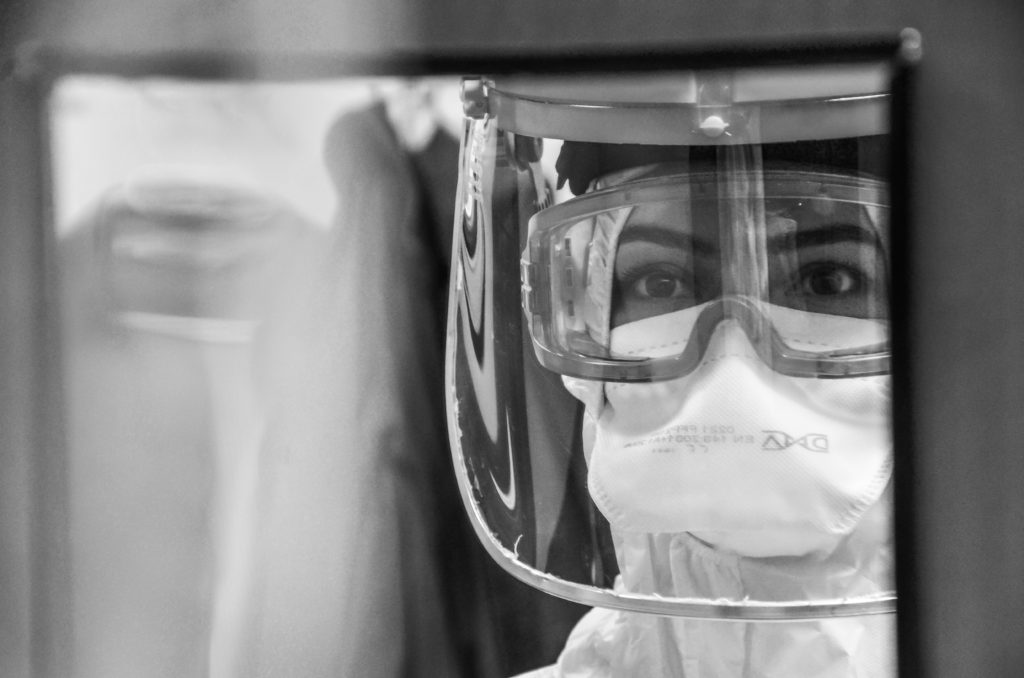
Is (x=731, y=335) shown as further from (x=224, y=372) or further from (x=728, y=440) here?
(x=224, y=372)

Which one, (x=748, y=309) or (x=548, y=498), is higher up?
(x=748, y=309)

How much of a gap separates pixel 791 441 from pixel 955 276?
28cm

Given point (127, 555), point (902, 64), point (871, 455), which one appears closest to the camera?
point (902, 64)

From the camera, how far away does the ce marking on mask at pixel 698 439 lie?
2.10 ft

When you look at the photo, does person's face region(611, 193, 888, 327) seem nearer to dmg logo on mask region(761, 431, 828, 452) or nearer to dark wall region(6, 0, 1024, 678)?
dmg logo on mask region(761, 431, 828, 452)

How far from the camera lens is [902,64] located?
385mm

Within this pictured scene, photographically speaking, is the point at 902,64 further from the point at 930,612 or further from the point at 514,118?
the point at 514,118

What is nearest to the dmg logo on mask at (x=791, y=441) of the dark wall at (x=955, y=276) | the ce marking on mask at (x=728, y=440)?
the ce marking on mask at (x=728, y=440)

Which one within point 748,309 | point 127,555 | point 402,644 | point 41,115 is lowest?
point 402,644

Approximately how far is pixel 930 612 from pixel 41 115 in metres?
0.46

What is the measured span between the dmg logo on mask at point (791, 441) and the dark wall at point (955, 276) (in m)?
0.25

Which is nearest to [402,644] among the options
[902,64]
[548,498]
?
[548,498]

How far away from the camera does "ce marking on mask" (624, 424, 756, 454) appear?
64cm

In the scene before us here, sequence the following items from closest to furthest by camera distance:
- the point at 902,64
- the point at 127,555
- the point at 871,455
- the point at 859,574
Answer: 1. the point at 902,64
2. the point at 127,555
3. the point at 871,455
4. the point at 859,574
